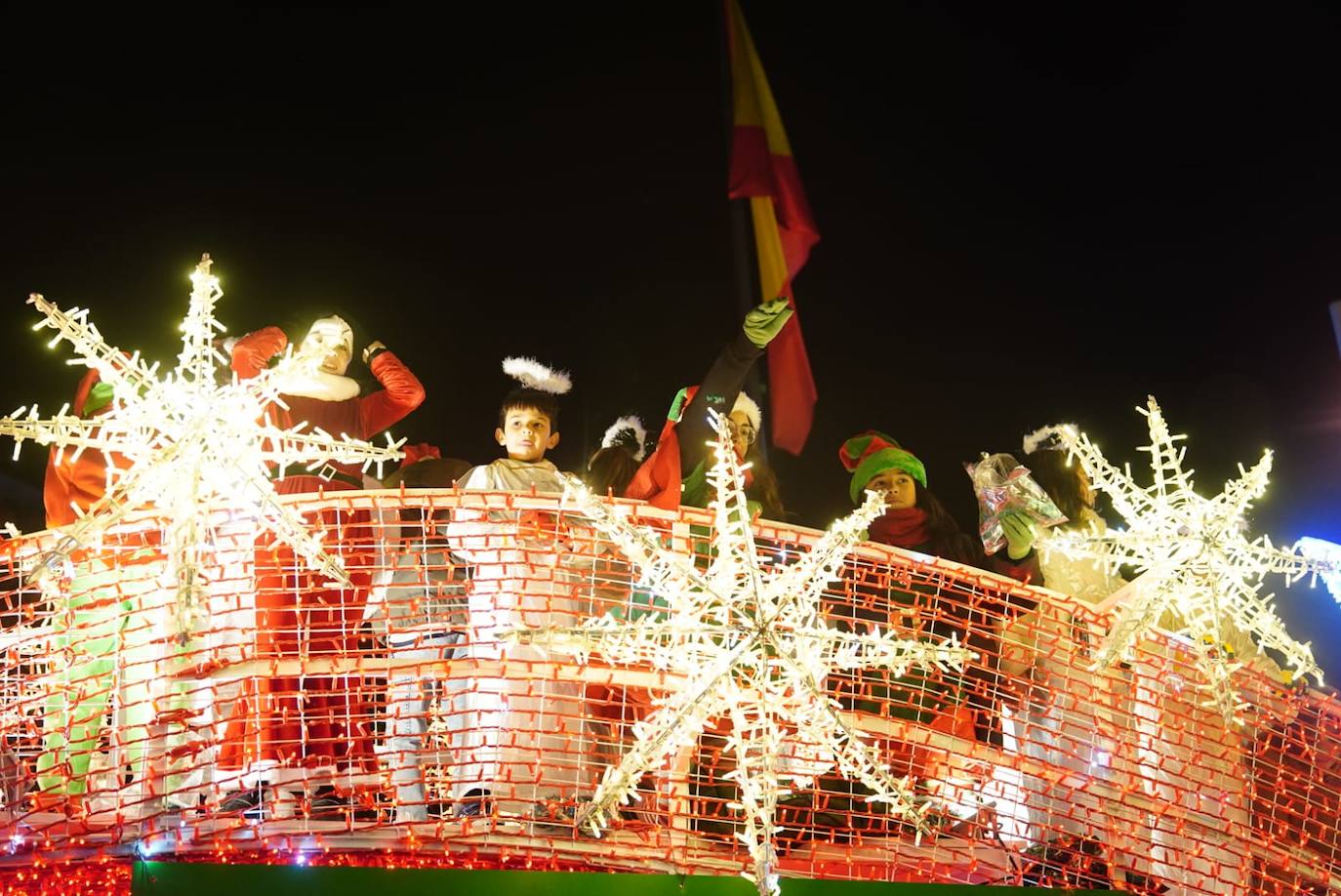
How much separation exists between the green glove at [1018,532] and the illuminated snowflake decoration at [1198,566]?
121cm

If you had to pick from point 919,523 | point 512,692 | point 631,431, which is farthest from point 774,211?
point 512,692

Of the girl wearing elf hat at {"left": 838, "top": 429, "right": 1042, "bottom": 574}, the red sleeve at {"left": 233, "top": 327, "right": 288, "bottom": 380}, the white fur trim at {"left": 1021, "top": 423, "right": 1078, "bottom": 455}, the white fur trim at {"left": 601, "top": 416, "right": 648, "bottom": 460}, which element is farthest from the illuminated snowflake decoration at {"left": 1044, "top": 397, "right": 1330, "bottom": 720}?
the red sleeve at {"left": 233, "top": 327, "right": 288, "bottom": 380}

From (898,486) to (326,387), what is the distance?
214 cm

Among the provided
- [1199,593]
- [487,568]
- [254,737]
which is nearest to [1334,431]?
[1199,593]

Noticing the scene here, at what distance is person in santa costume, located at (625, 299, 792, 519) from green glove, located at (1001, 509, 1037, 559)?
1012 millimetres

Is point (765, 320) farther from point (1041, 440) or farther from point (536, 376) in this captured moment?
point (1041, 440)

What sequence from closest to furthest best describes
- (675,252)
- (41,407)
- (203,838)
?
(203,838)
(41,407)
(675,252)

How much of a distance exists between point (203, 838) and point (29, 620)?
0.89 meters

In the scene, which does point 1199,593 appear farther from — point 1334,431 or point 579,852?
point 1334,431

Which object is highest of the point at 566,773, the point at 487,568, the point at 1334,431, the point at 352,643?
the point at 1334,431

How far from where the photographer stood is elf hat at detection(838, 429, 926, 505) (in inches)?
200

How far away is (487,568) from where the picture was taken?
12.5 feet

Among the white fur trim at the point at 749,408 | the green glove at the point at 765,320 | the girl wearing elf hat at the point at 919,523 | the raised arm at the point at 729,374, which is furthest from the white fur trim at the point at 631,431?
the green glove at the point at 765,320

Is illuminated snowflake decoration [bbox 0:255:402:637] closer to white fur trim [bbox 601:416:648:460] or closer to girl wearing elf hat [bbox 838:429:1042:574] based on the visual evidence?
girl wearing elf hat [bbox 838:429:1042:574]
